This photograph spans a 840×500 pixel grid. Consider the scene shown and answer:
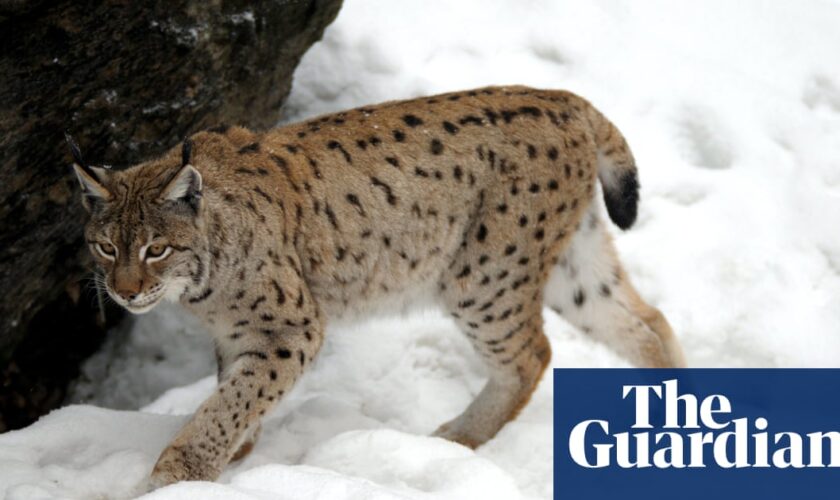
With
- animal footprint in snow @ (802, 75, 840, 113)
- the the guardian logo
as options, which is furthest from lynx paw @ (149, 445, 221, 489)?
animal footprint in snow @ (802, 75, 840, 113)

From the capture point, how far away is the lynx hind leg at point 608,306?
6.60m

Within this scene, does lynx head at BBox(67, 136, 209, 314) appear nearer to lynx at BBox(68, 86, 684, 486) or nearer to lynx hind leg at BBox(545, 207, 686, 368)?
lynx at BBox(68, 86, 684, 486)

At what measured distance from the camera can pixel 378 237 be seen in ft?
19.3

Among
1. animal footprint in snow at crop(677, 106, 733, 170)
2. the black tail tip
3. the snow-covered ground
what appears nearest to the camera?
the snow-covered ground

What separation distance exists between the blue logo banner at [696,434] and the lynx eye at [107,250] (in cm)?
238

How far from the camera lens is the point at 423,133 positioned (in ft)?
19.3

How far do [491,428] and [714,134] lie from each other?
287cm

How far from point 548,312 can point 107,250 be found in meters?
3.15

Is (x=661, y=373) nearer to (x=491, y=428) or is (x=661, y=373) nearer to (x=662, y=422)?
(x=662, y=422)

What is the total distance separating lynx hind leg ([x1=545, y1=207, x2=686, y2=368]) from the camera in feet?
21.6

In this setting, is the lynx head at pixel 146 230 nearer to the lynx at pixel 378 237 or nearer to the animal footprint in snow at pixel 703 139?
the lynx at pixel 378 237

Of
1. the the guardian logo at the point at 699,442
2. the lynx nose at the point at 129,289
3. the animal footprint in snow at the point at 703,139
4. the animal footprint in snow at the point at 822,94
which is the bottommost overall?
the the guardian logo at the point at 699,442

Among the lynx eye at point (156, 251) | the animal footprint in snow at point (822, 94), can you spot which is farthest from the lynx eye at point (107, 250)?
the animal footprint in snow at point (822, 94)

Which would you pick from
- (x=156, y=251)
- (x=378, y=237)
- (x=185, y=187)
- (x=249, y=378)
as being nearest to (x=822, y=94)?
(x=378, y=237)
